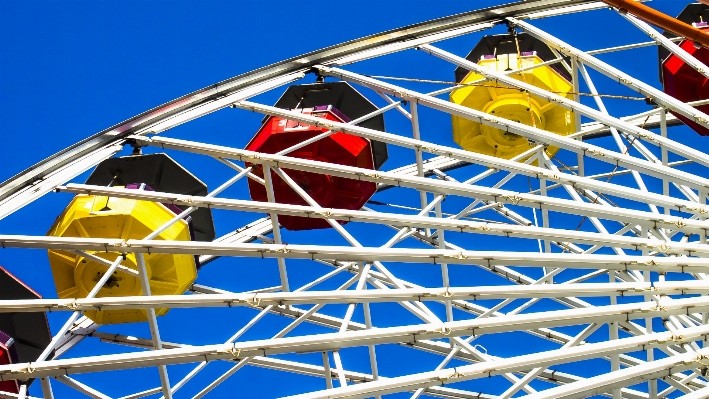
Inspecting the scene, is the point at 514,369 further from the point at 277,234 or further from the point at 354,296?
the point at 277,234

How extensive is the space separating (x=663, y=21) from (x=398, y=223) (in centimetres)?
443

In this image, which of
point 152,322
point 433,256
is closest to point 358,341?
point 433,256

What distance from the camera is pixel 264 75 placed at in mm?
17875

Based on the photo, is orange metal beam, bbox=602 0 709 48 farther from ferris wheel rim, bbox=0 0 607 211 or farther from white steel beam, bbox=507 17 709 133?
ferris wheel rim, bbox=0 0 607 211

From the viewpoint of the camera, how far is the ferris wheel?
12.1 metres

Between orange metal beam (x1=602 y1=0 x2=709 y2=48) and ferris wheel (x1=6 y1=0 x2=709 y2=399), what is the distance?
0.05 m

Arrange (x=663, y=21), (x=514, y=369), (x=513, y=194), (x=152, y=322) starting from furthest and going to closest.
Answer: (x=513, y=194) → (x=152, y=322) → (x=663, y=21) → (x=514, y=369)

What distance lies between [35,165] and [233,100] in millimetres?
3560

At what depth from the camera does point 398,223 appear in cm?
1365

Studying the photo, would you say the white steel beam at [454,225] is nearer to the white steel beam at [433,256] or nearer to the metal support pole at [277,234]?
the white steel beam at [433,256]

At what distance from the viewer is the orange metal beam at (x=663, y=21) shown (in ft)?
38.9

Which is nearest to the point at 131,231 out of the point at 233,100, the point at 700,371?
the point at 233,100

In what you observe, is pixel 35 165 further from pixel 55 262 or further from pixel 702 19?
pixel 702 19

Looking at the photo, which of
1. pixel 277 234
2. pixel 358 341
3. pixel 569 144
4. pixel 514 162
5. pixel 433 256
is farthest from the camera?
pixel 277 234
